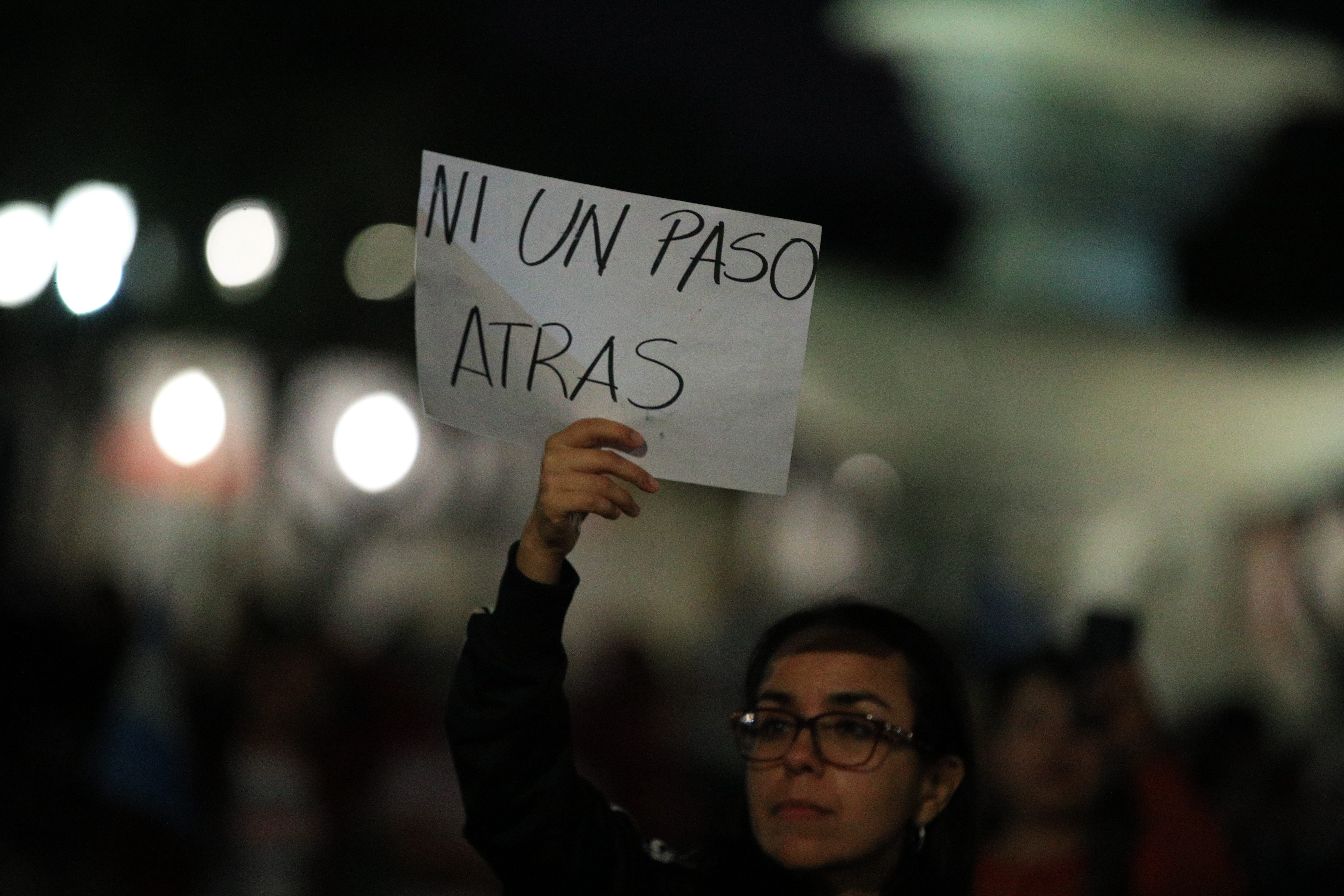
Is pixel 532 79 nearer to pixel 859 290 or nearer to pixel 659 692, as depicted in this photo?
pixel 859 290

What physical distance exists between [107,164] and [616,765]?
8.94 m

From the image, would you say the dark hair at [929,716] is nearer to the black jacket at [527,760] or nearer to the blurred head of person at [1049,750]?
the black jacket at [527,760]

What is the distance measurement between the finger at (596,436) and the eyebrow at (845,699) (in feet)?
1.67

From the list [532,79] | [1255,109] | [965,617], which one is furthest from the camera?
[532,79]

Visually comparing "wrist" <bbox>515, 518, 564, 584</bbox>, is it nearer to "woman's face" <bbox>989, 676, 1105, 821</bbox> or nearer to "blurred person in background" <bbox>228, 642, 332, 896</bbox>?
"woman's face" <bbox>989, 676, 1105, 821</bbox>

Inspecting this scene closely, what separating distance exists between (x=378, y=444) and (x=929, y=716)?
8.24m

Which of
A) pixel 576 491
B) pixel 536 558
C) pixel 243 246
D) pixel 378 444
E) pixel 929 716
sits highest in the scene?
pixel 243 246

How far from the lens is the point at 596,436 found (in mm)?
2203

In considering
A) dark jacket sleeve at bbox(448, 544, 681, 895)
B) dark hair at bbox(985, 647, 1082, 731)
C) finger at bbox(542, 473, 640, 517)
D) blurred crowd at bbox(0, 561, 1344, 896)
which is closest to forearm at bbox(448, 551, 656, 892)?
dark jacket sleeve at bbox(448, 544, 681, 895)

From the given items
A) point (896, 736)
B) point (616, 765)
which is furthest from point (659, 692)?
point (896, 736)

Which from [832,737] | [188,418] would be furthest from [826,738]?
[188,418]

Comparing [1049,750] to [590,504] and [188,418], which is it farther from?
[188,418]

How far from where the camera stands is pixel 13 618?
24.9ft

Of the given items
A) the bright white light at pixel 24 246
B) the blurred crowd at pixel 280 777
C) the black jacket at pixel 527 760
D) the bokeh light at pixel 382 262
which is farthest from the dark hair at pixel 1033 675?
the bokeh light at pixel 382 262
